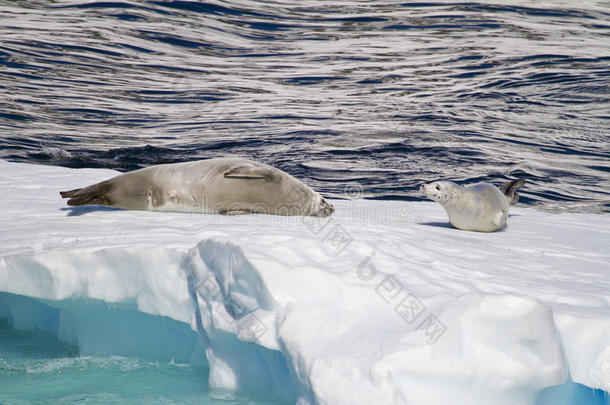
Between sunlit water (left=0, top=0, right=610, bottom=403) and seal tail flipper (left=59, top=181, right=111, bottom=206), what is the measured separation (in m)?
5.32

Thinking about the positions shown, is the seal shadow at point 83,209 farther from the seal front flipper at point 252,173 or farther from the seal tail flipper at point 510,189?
the seal tail flipper at point 510,189

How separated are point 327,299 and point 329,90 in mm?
15228

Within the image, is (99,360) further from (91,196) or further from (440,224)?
(440,224)

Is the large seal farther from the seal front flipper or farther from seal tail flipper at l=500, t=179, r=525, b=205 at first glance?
seal tail flipper at l=500, t=179, r=525, b=205

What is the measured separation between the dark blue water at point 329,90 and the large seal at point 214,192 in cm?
559

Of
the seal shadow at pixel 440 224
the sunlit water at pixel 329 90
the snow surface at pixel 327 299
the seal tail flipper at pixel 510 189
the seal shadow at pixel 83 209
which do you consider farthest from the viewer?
the sunlit water at pixel 329 90

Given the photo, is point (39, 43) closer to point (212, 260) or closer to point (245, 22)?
point (245, 22)

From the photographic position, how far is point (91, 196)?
4258 mm

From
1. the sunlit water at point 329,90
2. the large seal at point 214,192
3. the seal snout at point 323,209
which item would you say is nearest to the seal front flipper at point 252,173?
the large seal at point 214,192

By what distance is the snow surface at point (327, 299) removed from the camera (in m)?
2.08

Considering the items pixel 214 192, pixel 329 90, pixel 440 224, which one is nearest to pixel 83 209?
pixel 214 192

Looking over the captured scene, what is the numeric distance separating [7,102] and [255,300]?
570 inches

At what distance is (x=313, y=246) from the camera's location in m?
2.83

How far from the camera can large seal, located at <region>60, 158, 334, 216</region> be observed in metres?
4.41
